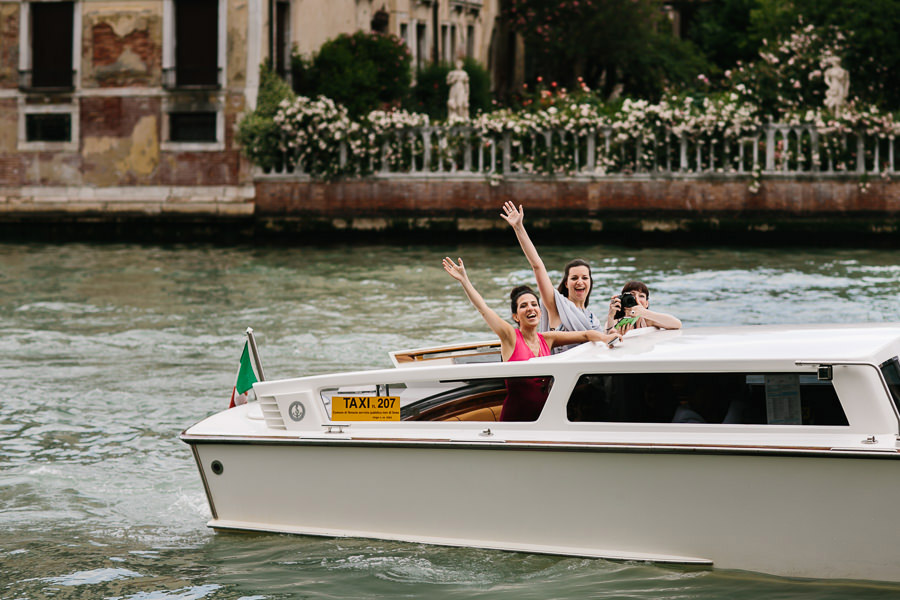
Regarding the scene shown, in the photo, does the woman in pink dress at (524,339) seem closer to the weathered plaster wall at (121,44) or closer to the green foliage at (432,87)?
the weathered plaster wall at (121,44)

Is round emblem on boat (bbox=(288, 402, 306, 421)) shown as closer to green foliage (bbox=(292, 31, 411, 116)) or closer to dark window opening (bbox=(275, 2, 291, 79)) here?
green foliage (bbox=(292, 31, 411, 116))

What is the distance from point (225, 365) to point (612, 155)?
10.1m

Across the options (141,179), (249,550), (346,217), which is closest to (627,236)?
(346,217)

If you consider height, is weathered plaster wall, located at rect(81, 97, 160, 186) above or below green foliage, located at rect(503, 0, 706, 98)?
below

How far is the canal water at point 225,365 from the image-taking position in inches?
243

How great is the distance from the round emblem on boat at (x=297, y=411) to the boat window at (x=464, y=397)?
0.12 metres

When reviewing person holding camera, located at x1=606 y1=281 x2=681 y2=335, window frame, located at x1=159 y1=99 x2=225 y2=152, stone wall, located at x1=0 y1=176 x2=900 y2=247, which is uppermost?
window frame, located at x1=159 y1=99 x2=225 y2=152

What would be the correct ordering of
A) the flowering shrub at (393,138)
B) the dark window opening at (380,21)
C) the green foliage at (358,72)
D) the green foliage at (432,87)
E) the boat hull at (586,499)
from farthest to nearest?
1. the dark window opening at (380,21)
2. the green foliage at (432,87)
3. the green foliage at (358,72)
4. the flowering shrub at (393,138)
5. the boat hull at (586,499)

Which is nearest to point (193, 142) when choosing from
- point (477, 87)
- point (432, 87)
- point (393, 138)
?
point (393, 138)

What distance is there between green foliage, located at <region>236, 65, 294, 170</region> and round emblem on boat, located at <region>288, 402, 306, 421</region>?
15.4 m

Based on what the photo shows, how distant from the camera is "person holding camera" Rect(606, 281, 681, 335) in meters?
6.65

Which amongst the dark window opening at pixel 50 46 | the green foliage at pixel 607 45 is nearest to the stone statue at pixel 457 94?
the dark window opening at pixel 50 46

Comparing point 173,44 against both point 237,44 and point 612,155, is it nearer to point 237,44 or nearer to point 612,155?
point 237,44

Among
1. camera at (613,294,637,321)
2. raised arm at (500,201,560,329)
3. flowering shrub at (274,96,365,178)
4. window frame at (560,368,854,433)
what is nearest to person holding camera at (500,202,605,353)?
raised arm at (500,201,560,329)
